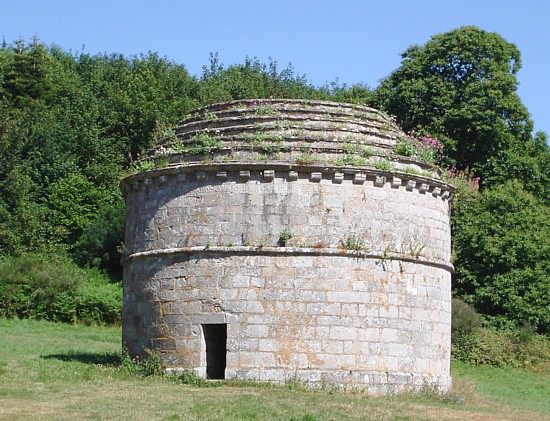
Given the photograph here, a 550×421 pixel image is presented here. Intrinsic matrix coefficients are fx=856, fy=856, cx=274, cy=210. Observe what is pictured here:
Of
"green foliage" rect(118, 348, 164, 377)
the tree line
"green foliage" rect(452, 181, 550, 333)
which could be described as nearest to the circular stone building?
"green foliage" rect(118, 348, 164, 377)

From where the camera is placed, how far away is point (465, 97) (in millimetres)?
32562

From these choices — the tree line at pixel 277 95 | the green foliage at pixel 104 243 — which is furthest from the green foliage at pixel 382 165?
the green foliage at pixel 104 243

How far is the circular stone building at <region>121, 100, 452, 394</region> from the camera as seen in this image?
14625 millimetres

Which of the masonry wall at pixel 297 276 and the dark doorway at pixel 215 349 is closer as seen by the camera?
the masonry wall at pixel 297 276

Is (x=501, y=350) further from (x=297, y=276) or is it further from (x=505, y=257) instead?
(x=297, y=276)

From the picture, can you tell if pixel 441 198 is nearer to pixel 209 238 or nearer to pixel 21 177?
pixel 209 238

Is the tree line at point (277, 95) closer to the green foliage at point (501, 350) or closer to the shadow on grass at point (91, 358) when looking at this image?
the green foliage at point (501, 350)

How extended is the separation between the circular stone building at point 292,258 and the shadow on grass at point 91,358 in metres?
1.33

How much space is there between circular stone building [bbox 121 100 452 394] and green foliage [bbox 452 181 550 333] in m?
12.1

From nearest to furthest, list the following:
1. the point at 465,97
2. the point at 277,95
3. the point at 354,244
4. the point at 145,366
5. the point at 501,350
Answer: the point at 354,244
the point at 145,366
the point at 501,350
the point at 465,97
the point at 277,95

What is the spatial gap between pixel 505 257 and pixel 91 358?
1477 centimetres

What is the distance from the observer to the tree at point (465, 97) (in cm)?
3241

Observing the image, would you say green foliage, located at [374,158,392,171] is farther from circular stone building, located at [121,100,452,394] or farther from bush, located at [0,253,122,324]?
bush, located at [0,253,122,324]

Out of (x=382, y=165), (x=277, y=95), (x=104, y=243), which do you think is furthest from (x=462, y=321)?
(x=277, y=95)
